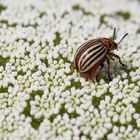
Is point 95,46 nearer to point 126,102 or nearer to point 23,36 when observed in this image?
point 126,102

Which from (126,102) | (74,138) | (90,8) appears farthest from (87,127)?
(90,8)

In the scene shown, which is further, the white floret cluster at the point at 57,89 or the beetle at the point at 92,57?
the beetle at the point at 92,57

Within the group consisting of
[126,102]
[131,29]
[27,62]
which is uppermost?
[131,29]

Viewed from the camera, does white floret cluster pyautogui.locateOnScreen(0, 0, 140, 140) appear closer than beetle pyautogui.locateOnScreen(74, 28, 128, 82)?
Yes

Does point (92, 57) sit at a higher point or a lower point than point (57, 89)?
higher
